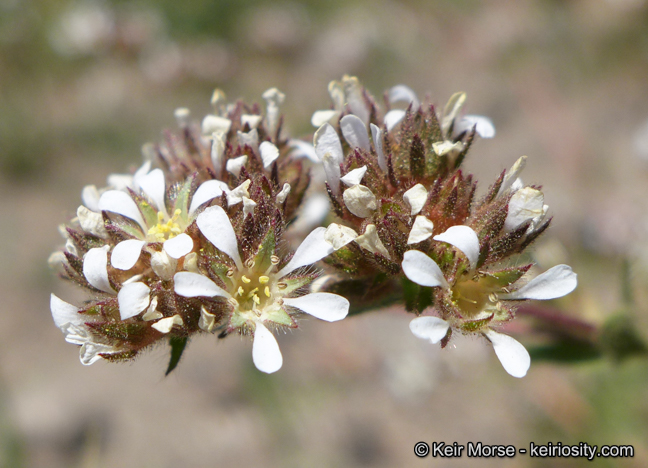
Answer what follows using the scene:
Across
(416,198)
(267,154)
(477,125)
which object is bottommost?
(416,198)

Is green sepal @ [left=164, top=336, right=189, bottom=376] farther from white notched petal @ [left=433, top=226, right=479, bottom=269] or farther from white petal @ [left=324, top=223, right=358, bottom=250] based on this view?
white notched petal @ [left=433, top=226, right=479, bottom=269]

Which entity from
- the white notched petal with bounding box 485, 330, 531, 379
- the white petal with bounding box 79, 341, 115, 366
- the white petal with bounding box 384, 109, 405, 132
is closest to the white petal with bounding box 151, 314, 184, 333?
the white petal with bounding box 79, 341, 115, 366

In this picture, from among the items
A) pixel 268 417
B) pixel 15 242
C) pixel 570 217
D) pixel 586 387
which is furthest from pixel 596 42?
pixel 15 242

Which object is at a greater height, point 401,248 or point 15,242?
point 15,242

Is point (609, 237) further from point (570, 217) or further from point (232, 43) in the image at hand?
point (232, 43)

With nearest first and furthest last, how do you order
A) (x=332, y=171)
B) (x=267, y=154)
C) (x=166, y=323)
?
(x=166, y=323)
(x=332, y=171)
(x=267, y=154)

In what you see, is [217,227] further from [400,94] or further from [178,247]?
[400,94]

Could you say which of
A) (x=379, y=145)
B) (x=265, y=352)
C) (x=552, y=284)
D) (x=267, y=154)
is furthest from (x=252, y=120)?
(x=552, y=284)
